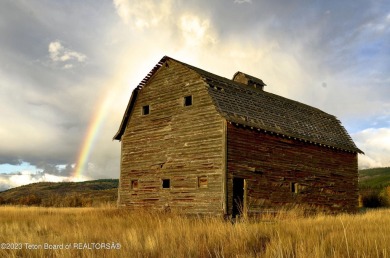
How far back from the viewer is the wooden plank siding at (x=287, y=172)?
1897 cm

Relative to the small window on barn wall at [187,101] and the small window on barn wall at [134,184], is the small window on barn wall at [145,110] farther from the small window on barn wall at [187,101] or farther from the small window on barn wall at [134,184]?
the small window on barn wall at [134,184]

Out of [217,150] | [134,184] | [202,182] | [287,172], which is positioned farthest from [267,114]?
[134,184]

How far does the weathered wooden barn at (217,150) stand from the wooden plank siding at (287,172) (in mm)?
52

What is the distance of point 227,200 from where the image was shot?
17812 millimetres

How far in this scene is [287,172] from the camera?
70.8 ft

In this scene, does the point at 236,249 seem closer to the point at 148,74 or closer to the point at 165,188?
the point at 165,188

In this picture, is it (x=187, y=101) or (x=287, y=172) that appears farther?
(x=287, y=172)

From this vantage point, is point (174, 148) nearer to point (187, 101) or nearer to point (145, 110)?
point (187, 101)

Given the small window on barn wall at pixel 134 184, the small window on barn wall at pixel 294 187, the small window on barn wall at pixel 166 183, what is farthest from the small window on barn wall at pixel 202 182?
the small window on barn wall at pixel 294 187

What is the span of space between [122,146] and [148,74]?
486cm

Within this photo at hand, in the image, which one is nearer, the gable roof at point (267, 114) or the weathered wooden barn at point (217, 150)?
the weathered wooden barn at point (217, 150)

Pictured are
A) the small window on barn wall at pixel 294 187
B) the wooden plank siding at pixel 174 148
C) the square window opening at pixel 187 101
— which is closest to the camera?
the wooden plank siding at pixel 174 148

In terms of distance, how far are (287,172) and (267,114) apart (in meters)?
3.53

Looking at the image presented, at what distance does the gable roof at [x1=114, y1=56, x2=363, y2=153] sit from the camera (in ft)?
65.0
